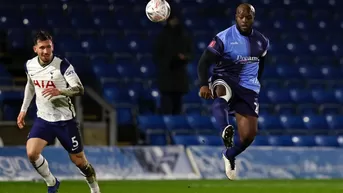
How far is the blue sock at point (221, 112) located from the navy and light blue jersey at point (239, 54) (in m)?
0.34

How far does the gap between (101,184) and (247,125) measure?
465 cm

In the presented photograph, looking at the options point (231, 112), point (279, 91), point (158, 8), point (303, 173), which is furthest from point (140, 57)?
point (231, 112)

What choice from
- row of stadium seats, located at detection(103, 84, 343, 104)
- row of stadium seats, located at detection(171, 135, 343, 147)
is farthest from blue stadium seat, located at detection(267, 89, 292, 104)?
row of stadium seats, located at detection(171, 135, 343, 147)

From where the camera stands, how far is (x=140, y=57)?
20.8 metres

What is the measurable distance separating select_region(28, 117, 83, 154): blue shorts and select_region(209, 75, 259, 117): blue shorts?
5.92 ft

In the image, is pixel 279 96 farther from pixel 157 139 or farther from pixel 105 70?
pixel 105 70

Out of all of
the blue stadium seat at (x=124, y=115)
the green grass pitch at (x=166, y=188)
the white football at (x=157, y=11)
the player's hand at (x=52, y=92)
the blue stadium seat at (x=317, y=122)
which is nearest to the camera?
the player's hand at (x=52, y=92)

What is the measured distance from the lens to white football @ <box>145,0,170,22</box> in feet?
43.4

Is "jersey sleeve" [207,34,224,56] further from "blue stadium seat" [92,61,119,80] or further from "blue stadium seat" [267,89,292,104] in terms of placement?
"blue stadium seat" [267,89,292,104]

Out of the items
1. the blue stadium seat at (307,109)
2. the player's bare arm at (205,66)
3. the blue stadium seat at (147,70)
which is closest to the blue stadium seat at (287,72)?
the blue stadium seat at (307,109)

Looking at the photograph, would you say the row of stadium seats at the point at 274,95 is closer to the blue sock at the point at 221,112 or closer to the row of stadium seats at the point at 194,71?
the row of stadium seats at the point at 194,71

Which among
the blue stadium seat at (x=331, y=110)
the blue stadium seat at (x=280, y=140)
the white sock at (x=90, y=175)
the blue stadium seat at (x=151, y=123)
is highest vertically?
the white sock at (x=90, y=175)

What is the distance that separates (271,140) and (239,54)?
27.2 feet

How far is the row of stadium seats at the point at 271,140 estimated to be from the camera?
60.3 ft
